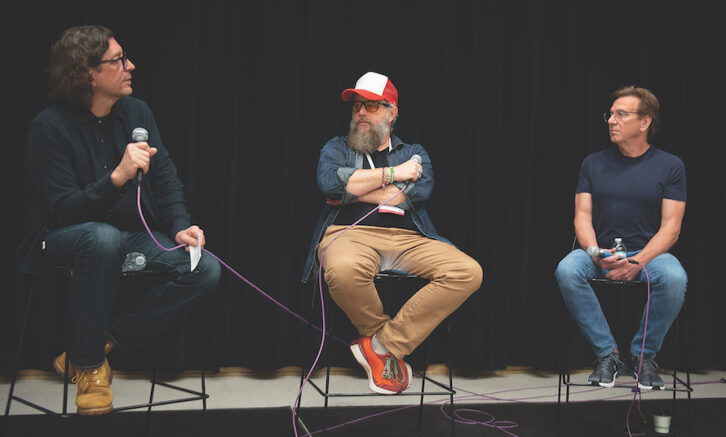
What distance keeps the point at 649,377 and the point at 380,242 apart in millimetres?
1220

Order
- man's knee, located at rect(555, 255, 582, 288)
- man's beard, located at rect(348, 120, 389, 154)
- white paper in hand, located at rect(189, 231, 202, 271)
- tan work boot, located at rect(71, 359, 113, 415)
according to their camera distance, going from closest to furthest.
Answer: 1. tan work boot, located at rect(71, 359, 113, 415)
2. white paper in hand, located at rect(189, 231, 202, 271)
3. man's knee, located at rect(555, 255, 582, 288)
4. man's beard, located at rect(348, 120, 389, 154)

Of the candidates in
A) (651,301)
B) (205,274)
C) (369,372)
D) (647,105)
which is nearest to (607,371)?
(651,301)

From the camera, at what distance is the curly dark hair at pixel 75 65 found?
2.30 m

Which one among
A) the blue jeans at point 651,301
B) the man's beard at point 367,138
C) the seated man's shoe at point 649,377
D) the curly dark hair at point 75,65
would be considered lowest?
the seated man's shoe at point 649,377

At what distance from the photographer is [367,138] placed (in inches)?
110

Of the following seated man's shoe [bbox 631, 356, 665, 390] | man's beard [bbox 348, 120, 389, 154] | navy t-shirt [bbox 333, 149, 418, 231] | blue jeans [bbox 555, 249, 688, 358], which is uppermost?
man's beard [bbox 348, 120, 389, 154]

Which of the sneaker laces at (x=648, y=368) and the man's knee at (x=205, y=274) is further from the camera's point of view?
the sneaker laces at (x=648, y=368)

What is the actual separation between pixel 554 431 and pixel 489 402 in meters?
0.46

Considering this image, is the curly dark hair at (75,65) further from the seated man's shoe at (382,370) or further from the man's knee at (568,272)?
the man's knee at (568,272)

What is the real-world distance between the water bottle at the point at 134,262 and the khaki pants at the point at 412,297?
0.68m

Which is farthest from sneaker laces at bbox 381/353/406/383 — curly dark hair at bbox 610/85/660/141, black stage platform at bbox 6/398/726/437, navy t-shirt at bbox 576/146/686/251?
curly dark hair at bbox 610/85/660/141

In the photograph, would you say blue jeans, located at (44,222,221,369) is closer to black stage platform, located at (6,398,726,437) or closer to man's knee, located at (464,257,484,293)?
black stage platform, located at (6,398,726,437)

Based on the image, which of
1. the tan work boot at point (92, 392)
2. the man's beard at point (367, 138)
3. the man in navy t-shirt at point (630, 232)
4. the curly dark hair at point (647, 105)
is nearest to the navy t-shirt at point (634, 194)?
the man in navy t-shirt at point (630, 232)

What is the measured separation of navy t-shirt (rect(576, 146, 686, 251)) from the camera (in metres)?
2.81
